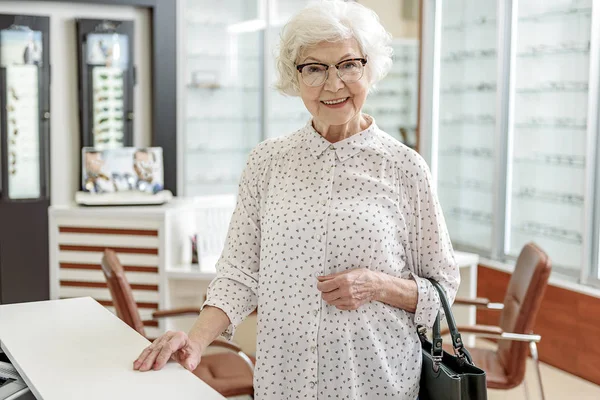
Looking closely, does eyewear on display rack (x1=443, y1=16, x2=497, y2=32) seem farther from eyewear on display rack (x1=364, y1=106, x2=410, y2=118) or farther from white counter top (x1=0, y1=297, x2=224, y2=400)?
white counter top (x1=0, y1=297, x2=224, y2=400)

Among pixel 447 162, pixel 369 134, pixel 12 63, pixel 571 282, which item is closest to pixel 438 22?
pixel 447 162

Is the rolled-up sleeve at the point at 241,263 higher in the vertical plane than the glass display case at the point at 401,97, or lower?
lower

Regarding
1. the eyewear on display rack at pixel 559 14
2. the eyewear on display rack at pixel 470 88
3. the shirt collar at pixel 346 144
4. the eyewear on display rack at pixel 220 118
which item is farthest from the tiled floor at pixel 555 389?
the eyewear on display rack at pixel 220 118

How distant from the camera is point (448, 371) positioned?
1822 mm

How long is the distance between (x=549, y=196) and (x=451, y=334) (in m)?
3.83

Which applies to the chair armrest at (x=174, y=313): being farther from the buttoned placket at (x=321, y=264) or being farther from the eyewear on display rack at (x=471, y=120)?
the eyewear on display rack at (x=471, y=120)

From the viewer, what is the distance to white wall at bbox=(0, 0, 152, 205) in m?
5.82

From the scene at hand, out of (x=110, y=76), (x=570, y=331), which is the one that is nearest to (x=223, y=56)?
(x=110, y=76)

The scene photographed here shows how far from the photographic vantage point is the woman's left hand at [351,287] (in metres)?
1.78

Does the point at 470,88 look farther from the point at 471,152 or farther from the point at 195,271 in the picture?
the point at 195,271

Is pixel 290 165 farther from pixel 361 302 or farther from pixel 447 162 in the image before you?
pixel 447 162

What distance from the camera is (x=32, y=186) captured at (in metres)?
5.83

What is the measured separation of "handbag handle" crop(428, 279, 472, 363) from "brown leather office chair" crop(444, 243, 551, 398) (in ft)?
4.18

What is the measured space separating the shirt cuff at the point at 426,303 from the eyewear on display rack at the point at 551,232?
3.41m
